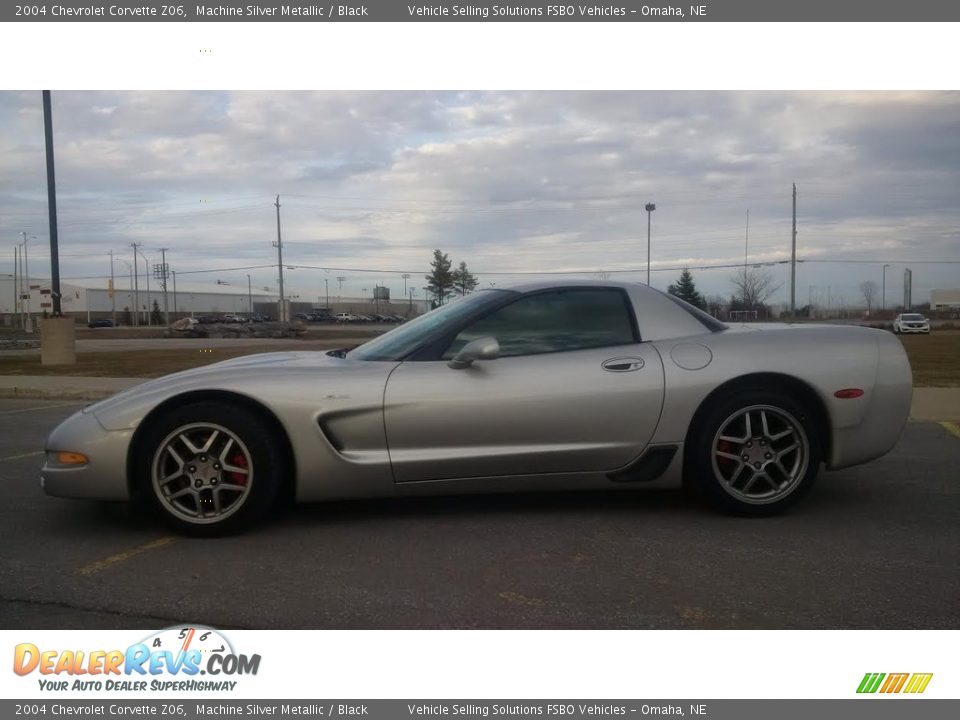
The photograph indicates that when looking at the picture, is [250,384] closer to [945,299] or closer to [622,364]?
[622,364]

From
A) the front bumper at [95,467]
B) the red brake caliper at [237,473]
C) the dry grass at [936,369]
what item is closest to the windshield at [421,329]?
the red brake caliper at [237,473]

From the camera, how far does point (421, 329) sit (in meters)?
4.55

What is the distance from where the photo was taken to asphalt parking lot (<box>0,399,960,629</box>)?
298 centimetres

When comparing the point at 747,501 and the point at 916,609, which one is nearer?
the point at 916,609

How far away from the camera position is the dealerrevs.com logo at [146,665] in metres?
2.55

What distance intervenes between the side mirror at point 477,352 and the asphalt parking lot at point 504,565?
89 centimetres

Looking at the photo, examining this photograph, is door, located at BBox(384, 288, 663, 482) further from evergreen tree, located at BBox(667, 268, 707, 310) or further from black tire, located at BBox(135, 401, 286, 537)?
evergreen tree, located at BBox(667, 268, 707, 310)

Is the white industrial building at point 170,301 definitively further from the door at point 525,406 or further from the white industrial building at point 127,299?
the door at point 525,406

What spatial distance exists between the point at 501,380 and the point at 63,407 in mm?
8639
